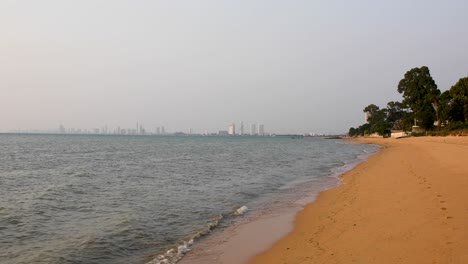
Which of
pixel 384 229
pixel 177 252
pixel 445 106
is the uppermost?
pixel 445 106

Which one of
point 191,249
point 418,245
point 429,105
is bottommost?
point 191,249

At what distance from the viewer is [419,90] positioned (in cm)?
9388

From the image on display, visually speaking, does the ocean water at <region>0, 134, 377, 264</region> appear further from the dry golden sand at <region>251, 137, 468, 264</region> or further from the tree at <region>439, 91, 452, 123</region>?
the tree at <region>439, 91, 452, 123</region>

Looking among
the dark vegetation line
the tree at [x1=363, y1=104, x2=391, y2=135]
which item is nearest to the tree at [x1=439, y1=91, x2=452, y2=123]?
the dark vegetation line

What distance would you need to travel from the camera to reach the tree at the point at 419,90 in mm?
91088

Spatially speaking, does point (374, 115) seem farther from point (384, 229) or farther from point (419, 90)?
point (384, 229)

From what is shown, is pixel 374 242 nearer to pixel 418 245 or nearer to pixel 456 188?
pixel 418 245

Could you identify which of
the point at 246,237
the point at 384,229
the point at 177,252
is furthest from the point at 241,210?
the point at 384,229

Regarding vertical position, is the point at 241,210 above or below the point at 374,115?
below

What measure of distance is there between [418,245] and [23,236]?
10.2m

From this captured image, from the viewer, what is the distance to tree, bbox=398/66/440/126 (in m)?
91.1

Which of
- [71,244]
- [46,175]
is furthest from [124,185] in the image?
[71,244]

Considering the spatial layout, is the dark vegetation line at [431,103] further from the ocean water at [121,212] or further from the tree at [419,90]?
the ocean water at [121,212]

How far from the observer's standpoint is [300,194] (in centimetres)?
1770
